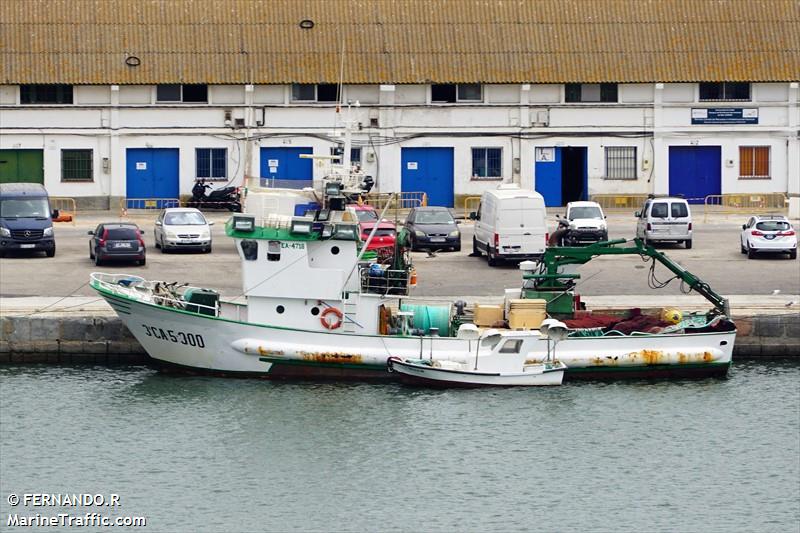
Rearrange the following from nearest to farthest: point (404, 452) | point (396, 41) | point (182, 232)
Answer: point (404, 452)
point (182, 232)
point (396, 41)

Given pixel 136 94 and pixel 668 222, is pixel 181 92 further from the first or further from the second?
pixel 668 222

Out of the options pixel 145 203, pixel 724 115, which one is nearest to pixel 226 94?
pixel 145 203

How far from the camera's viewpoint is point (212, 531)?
32250mm

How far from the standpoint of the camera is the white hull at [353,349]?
42.6 m

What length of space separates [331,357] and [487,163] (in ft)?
104

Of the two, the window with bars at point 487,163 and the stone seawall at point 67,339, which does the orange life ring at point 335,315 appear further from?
the window with bars at point 487,163

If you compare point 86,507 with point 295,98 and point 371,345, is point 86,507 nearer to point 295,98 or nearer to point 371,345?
point 371,345

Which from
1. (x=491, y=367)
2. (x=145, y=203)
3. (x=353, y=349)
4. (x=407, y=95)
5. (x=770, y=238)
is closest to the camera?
(x=491, y=367)

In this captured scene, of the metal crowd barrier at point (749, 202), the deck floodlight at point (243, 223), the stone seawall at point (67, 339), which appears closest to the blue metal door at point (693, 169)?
the metal crowd barrier at point (749, 202)

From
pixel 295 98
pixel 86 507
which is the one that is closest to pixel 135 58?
pixel 295 98

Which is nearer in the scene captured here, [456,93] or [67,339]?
[67,339]

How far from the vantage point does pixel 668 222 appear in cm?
5975

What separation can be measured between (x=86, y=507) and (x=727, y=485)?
1254cm

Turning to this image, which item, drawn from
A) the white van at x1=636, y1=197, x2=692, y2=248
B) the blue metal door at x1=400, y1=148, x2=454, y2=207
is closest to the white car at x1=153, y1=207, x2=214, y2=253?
the white van at x1=636, y1=197, x2=692, y2=248
